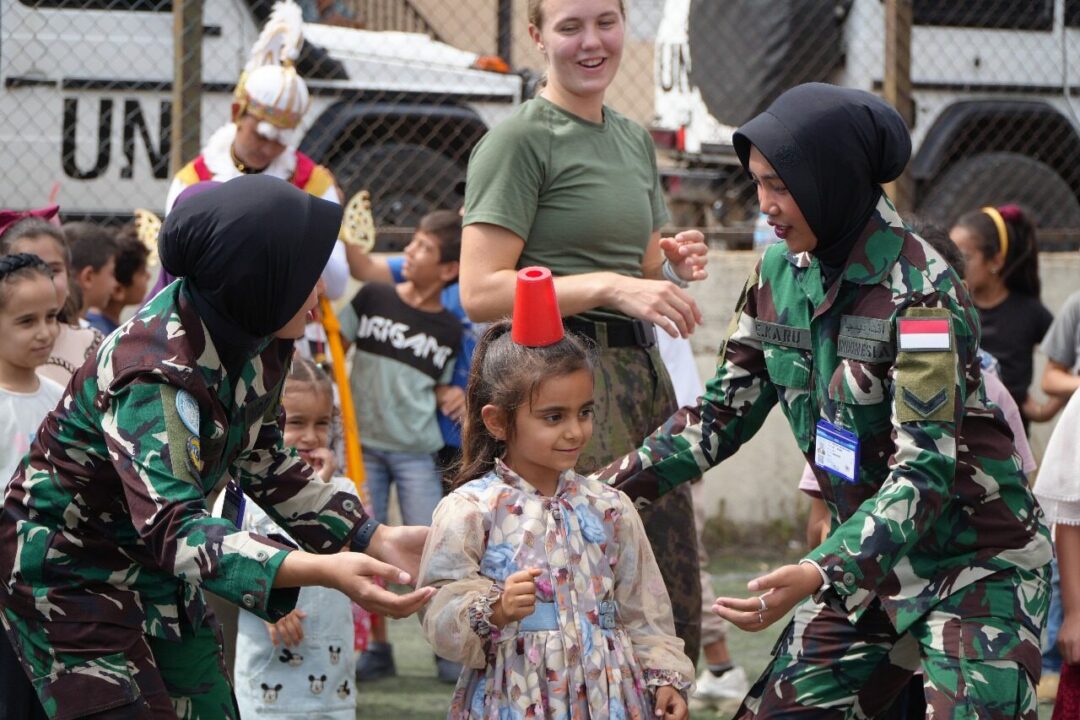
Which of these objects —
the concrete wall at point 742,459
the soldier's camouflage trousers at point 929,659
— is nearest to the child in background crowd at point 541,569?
the soldier's camouflage trousers at point 929,659

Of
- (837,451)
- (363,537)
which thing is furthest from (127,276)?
(837,451)

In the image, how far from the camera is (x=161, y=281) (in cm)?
466

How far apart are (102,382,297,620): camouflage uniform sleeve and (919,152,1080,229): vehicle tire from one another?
6.49 m

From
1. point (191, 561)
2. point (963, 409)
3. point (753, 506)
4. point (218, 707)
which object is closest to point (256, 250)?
point (191, 561)

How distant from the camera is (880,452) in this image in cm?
309

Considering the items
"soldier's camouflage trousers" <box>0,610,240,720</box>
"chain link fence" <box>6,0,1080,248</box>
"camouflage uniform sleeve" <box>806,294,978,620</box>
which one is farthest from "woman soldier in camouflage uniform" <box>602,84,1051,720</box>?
"chain link fence" <box>6,0,1080,248</box>

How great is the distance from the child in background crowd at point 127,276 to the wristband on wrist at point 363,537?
2.92m

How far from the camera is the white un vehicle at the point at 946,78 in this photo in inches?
333

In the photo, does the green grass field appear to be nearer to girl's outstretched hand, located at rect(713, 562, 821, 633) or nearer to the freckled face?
the freckled face

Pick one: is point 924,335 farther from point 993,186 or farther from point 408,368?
point 993,186

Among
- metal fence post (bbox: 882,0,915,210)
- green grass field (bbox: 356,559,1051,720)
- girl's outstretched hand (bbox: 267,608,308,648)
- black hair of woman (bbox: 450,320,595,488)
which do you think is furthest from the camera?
metal fence post (bbox: 882,0,915,210)

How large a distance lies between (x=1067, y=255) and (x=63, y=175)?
5.20 meters

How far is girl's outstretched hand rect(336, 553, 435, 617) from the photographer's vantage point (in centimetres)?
248

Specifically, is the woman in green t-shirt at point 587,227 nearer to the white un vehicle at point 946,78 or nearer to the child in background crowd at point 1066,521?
the child in background crowd at point 1066,521
